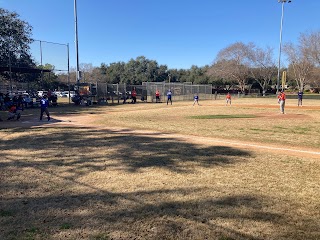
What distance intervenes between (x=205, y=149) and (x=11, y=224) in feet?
19.8

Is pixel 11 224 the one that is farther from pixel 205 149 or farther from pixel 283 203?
pixel 205 149

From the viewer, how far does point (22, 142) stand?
1007 cm

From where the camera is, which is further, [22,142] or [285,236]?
[22,142]

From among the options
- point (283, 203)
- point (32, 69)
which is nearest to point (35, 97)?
point (32, 69)

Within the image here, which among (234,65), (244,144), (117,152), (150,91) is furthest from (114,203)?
(234,65)

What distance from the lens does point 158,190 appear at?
5.48 meters

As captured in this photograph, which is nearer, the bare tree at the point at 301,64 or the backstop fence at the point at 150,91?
the backstop fence at the point at 150,91

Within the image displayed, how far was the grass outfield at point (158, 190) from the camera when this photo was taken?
404cm

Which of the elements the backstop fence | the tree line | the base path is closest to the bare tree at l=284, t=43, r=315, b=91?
the tree line

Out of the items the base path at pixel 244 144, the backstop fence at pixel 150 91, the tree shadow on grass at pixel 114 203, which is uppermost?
the backstop fence at pixel 150 91

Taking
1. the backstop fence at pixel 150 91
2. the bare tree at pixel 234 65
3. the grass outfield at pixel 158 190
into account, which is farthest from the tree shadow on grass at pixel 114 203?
the bare tree at pixel 234 65

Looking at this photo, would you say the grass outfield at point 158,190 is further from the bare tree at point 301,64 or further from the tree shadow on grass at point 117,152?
the bare tree at point 301,64

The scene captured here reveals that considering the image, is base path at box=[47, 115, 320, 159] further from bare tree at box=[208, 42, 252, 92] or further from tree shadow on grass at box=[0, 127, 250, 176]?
bare tree at box=[208, 42, 252, 92]

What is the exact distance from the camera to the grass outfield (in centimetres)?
404
